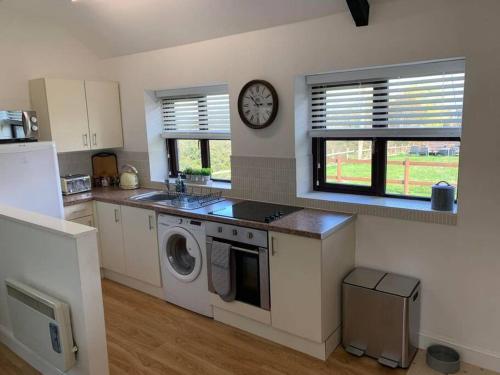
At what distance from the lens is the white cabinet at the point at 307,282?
2570mm

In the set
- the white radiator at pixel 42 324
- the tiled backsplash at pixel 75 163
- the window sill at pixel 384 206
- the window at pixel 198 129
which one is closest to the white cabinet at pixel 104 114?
the tiled backsplash at pixel 75 163

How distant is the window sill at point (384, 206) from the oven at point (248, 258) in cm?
63

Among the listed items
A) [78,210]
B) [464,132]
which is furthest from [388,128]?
[78,210]

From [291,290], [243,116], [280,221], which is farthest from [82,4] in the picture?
[291,290]

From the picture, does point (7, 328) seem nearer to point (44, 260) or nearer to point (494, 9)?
point (44, 260)

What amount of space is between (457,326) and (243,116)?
226 centimetres

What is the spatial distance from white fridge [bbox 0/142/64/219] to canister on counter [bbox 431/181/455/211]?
3.09 meters

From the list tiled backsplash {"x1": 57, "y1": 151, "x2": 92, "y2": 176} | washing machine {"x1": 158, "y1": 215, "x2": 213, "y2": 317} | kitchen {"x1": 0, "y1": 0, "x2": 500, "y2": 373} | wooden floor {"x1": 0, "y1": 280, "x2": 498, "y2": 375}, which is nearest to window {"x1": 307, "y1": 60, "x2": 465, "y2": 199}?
kitchen {"x1": 0, "y1": 0, "x2": 500, "y2": 373}

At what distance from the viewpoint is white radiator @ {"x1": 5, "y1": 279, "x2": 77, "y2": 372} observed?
2201mm

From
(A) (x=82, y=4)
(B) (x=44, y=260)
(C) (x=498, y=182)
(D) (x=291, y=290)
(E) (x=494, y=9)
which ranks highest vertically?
(A) (x=82, y=4)

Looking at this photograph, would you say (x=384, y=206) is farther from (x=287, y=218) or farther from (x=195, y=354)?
(x=195, y=354)

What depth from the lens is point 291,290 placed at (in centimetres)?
270

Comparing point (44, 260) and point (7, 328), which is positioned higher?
point (44, 260)

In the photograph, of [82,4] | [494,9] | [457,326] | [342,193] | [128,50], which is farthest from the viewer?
[128,50]
